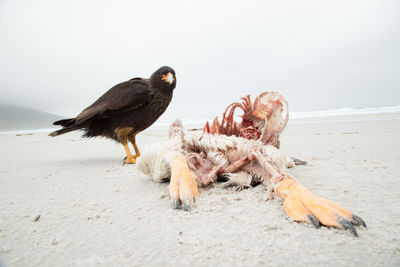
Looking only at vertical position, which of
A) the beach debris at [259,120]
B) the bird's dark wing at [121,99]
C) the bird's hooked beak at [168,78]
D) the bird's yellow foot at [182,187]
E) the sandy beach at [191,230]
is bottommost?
the sandy beach at [191,230]

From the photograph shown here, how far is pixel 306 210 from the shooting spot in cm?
121

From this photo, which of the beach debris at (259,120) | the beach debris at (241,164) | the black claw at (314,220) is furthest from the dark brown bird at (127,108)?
the black claw at (314,220)

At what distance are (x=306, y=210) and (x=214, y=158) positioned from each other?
883 mm

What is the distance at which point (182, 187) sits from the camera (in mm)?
1541

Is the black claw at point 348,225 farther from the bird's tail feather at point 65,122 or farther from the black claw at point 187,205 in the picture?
the bird's tail feather at point 65,122

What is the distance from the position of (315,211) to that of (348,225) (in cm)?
16

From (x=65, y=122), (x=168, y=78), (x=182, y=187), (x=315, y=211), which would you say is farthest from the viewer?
(x=65, y=122)

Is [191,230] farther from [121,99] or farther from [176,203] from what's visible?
[121,99]

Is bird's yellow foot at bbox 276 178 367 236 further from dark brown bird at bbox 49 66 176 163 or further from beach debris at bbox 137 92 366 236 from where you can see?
dark brown bird at bbox 49 66 176 163

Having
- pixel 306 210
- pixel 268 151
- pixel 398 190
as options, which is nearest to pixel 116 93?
pixel 268 151

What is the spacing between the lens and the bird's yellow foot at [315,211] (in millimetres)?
1102

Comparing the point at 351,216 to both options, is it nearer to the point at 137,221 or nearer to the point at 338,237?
the point at 338,237

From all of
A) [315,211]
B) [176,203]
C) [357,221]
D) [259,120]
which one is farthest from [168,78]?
[357,221]

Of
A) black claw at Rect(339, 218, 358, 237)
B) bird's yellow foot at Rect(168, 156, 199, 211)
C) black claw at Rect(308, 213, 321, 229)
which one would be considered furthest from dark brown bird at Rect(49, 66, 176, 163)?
black claw at Rect(339, 218, 358, 237)
